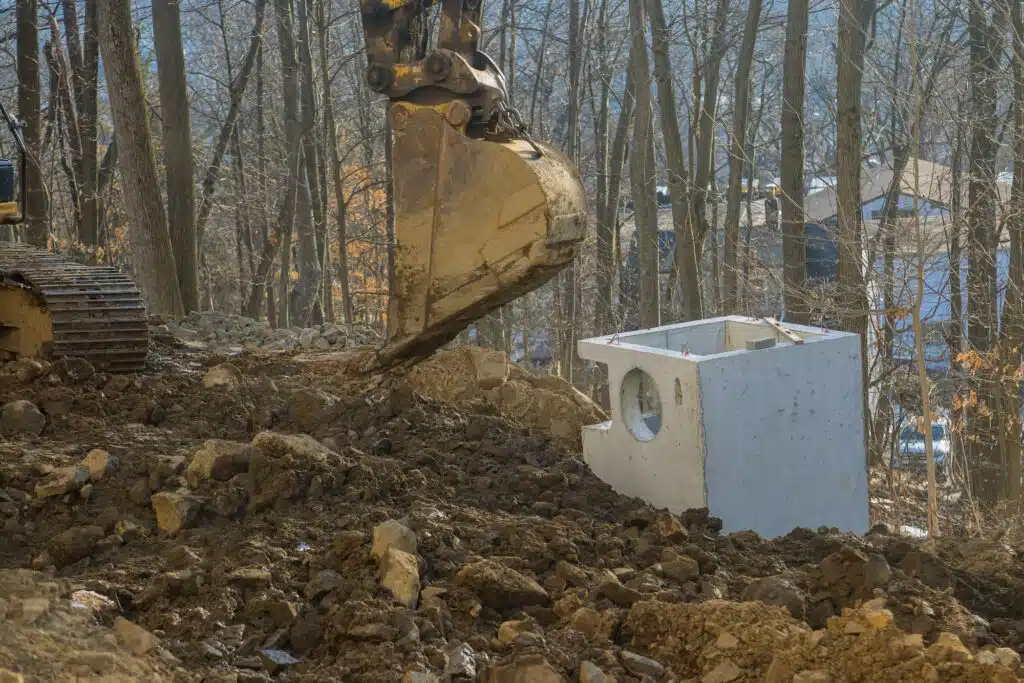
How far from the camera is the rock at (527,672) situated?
11.5ft

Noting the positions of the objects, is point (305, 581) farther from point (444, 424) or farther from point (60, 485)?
point (444, 424)

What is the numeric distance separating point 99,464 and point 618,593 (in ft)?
8.33

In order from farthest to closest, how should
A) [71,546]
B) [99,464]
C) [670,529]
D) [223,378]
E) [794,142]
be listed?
[794,142] < [223,378] < [99,464] < [670,529] < [71,546]

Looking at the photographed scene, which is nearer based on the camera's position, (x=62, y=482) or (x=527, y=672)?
(x=527, y=672)

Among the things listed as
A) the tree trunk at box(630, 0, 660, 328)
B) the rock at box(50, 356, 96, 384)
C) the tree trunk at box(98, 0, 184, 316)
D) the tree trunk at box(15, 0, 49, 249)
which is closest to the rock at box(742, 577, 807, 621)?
the rock at box(50, 356, 96, 384)

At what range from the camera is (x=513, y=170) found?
17.1 feet

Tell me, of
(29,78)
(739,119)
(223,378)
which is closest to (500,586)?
(223,378)

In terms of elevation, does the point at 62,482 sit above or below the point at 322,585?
above

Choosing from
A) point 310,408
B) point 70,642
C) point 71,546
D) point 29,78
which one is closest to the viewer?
point 70,642

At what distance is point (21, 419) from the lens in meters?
6.37

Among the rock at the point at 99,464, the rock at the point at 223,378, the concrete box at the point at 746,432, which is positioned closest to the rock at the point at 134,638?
the rock at the point at 99,464

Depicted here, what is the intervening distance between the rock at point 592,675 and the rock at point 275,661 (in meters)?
0.91

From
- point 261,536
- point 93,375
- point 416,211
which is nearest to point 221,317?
point 93,375

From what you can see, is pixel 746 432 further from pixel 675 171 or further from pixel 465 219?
pixel 675 171
